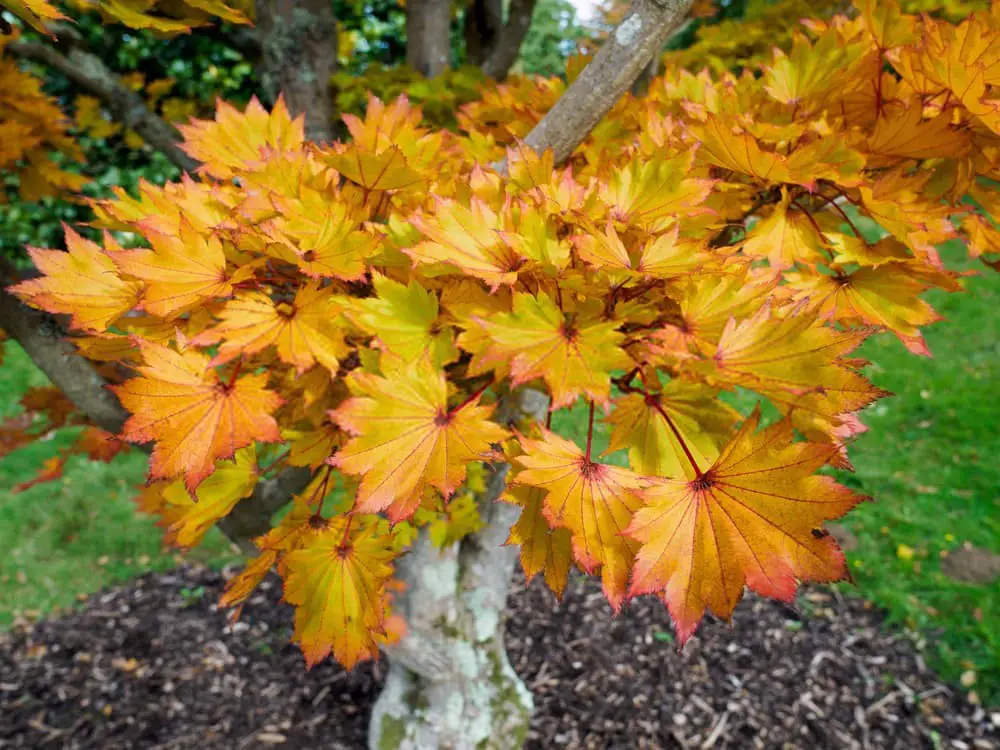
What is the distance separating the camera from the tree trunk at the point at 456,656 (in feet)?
5.89

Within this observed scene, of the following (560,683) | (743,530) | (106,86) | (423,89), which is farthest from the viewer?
(560,683)

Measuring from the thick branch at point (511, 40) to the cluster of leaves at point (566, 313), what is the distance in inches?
75.9

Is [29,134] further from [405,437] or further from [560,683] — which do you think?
[560,683]

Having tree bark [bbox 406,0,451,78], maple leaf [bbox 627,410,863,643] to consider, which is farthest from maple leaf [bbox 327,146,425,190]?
tree bark [bbox 406,0,451,78]

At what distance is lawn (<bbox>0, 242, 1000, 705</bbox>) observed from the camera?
2396mm

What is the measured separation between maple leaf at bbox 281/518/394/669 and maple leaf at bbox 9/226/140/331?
1.35 feet

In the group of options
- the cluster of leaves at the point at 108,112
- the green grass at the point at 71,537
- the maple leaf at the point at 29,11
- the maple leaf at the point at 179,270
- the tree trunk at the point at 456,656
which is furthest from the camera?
the cluster of leaves at the point at 108,112

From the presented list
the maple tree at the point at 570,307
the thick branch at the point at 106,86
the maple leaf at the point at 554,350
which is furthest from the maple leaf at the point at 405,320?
the thick branch at the point at 106,86

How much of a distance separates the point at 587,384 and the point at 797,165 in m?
0.45

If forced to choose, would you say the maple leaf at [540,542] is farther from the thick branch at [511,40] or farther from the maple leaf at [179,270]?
the thick branch at [511,40]

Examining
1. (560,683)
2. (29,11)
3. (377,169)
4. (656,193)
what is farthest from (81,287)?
(560,683)

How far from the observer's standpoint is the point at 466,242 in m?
0.74

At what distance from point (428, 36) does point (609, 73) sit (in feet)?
5.27

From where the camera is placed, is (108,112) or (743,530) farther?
(108,112)
